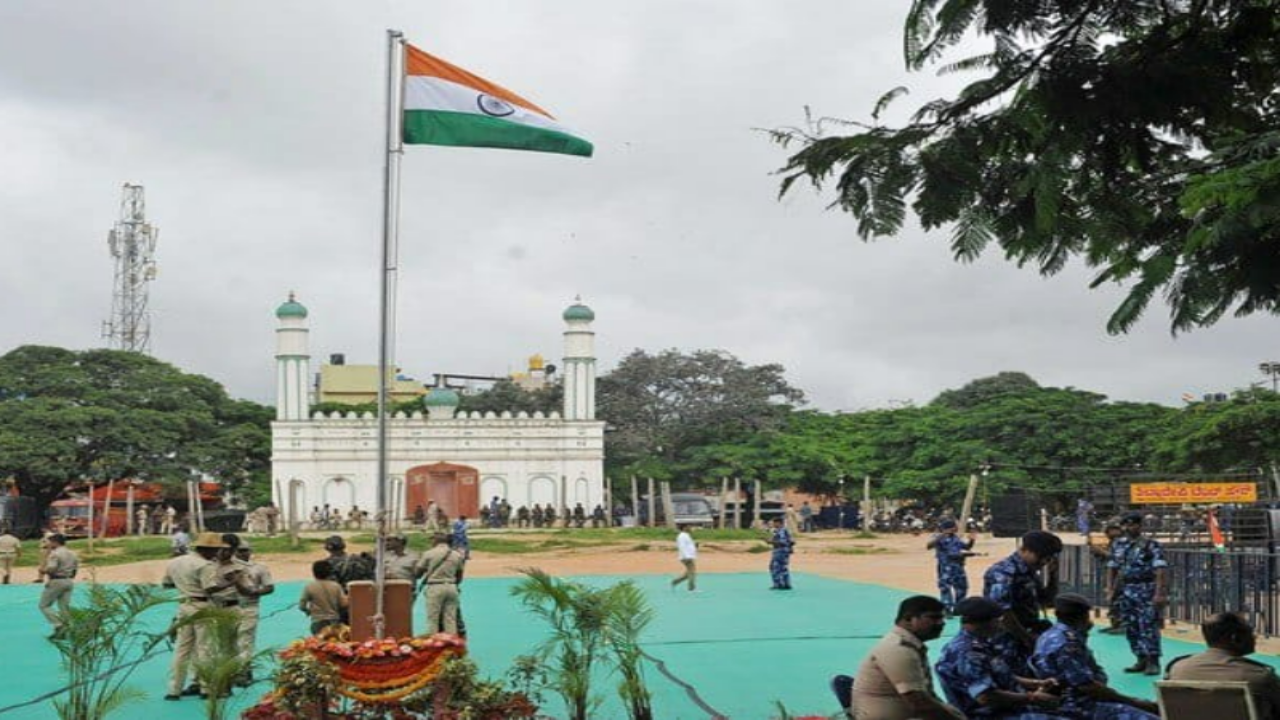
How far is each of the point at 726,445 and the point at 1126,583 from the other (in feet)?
140

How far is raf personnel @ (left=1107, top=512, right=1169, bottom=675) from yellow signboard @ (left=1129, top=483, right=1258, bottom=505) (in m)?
16.1

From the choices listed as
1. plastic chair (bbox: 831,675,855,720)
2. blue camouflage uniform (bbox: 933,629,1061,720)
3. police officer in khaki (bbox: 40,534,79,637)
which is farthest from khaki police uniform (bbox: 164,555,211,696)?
blue camouflage uniform (bbox: 933,629,1061,720)

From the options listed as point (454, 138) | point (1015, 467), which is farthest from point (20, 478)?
point (454, 138)

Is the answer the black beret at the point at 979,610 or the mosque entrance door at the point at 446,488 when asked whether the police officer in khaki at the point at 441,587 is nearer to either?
the black beret at the point at 979,610

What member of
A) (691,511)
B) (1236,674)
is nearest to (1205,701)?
(1236,674)

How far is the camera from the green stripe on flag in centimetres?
963

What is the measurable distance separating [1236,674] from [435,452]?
46.8 meters

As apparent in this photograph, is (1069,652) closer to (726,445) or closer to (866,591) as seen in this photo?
(866,591)

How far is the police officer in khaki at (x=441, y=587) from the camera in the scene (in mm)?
12508

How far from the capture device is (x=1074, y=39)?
5469mm

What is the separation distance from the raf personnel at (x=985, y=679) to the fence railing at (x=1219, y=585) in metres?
8.18

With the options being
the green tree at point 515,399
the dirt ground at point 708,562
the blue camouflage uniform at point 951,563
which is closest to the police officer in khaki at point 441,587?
the blue camouflage uniform at point 951,563

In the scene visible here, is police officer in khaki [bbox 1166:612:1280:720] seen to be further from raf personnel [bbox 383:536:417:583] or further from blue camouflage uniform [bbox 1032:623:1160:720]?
raf personnel [bbox 383:536:417:583]

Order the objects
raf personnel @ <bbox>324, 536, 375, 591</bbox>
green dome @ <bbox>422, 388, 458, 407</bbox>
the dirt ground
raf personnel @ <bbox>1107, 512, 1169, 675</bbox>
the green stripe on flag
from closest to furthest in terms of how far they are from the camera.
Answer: the green stripe on flag → raf personnel @ <bbox>1107, 512, 1169, 675</bbox> → raf personnel @ <bbox>324, 536, 375, 591</bbox> → the dirt ground → green dome @ <bbox>422, 388, 458, 407</bbox>
